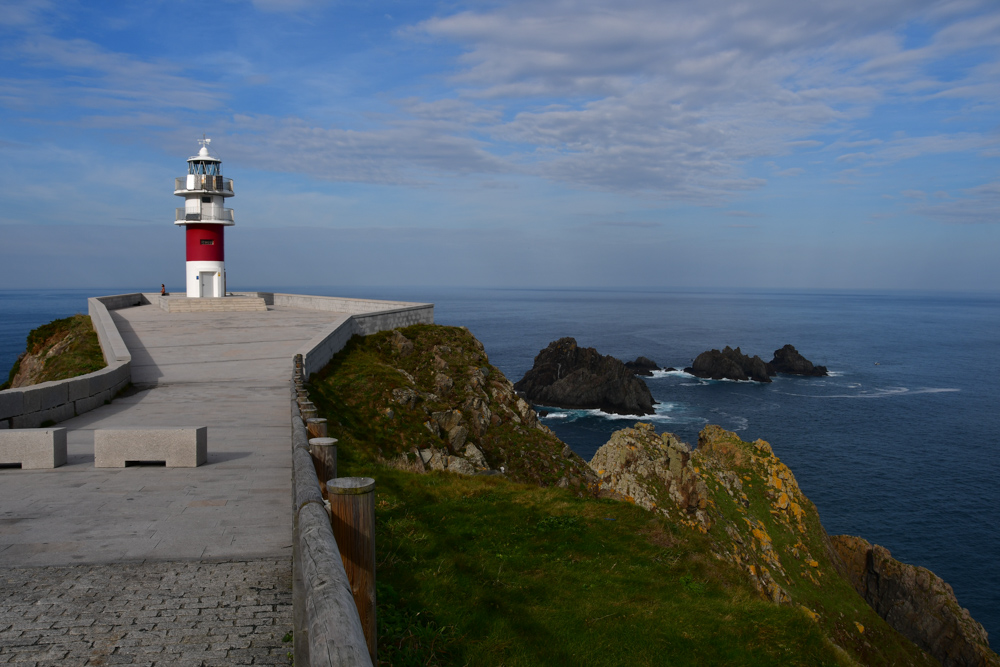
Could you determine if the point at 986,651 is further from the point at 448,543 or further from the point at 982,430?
the point at 982,430

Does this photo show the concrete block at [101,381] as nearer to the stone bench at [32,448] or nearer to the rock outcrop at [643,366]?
the stone bench at [32,448]

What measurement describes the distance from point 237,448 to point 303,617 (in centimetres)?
827

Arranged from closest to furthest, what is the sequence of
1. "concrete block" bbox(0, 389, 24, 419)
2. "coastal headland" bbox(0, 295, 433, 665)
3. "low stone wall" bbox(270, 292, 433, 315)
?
"coastal headland" bbox(0, 295, 433, 665)
"concrete block" bbox(0, 389, 24, 419)
"low stone wall" bbox(270, 292, 433, 315)

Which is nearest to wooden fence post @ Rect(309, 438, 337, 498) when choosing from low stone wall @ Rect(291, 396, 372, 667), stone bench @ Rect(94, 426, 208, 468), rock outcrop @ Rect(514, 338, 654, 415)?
low stone wall @ Rect(291, 396, 372, 667)

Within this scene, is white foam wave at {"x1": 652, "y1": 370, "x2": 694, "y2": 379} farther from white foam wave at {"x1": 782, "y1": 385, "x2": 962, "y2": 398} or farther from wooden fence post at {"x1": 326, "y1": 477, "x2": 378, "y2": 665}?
wooden fence post at {"x1": 326, "y1": 477, "x2": 378, "y2": 665}

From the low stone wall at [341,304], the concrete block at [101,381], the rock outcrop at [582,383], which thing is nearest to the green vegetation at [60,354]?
the concrete block at [101,381]

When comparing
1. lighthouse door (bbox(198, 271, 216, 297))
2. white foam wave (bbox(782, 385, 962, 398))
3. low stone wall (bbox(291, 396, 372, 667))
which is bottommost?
white foam wave (bbox(782, 385, 962, 398))

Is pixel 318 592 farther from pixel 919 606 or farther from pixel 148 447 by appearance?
pixel 919 606

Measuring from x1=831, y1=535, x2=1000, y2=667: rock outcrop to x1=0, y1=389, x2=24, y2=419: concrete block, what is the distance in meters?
30.0

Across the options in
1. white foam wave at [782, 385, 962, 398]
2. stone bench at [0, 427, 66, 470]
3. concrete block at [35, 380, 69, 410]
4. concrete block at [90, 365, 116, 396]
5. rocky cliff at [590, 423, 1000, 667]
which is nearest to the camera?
stone bench at [0, 427, 66, 470]

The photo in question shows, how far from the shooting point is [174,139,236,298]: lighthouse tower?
40.5 m

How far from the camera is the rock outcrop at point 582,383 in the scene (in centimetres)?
6338

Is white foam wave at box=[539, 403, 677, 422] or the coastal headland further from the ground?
the coastal headland

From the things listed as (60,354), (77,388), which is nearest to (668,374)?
(60,354)
